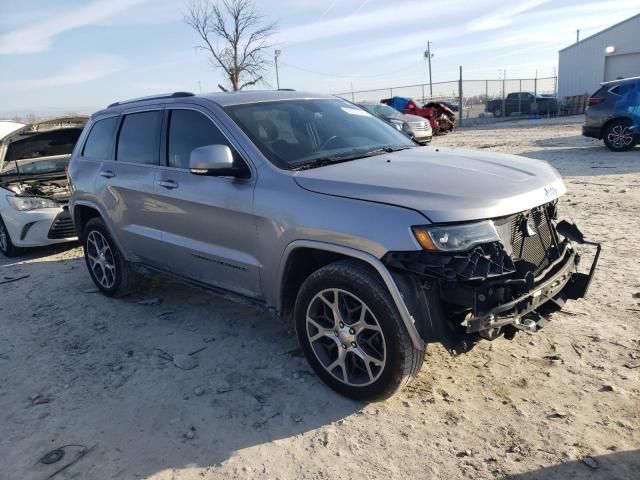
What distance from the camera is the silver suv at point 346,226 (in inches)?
109

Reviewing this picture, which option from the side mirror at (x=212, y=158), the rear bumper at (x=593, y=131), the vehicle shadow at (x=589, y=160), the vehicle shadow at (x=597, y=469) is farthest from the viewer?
the rear bumper at (x=593, y=131)

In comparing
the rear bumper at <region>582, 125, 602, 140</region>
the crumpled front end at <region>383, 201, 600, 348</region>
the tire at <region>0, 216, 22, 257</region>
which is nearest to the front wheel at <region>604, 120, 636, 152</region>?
the rear bumper at <region>582, 125, 602, 140</region>

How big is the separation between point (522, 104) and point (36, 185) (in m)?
29.6

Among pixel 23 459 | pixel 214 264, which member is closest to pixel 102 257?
pixel 214 264

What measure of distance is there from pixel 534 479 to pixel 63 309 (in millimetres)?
4565

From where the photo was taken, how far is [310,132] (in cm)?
393

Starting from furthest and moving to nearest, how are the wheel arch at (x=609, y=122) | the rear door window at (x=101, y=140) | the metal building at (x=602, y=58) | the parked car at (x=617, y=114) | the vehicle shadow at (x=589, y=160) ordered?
the metal building at (x=602, y=58), the wheel arch at (x=609, y=122), the parked car at (x=617, y=114), the vehicle shadow at (x=589, y=160), the rear door window at (x=101, y=140)

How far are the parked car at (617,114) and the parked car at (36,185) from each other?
433 inches

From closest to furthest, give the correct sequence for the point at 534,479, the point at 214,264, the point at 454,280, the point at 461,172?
the point at 534,479 < the point at 454,280 < the point at 461,172 < the point at 214,264

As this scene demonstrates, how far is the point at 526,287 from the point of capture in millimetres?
2857

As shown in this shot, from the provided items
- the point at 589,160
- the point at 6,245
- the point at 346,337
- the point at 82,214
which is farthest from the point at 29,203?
the point at 589,160

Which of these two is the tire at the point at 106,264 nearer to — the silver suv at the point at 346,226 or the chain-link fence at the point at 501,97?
the silver suv at the point at 346,226

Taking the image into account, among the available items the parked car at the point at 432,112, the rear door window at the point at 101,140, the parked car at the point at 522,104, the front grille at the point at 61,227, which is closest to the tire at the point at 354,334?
the rear door window at the point at 101,140

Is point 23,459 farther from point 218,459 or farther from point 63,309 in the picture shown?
point 63,309
